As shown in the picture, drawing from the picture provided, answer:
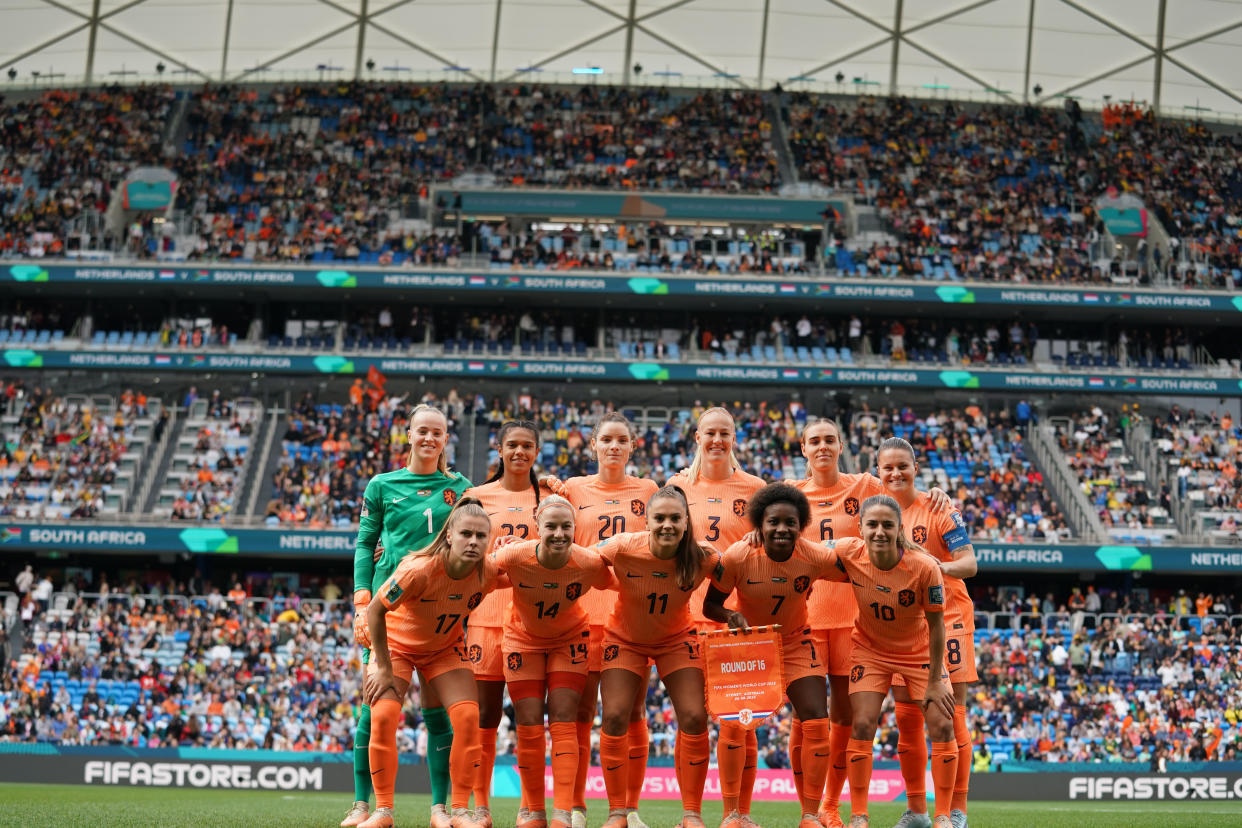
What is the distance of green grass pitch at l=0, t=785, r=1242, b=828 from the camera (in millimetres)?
9930

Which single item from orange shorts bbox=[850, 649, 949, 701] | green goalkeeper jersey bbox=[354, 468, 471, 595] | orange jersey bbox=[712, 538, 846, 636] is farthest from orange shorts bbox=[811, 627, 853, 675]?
green goalkeeper jersey bbox=[354, 468, 471, 595]

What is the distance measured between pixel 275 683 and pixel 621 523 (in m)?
17.1

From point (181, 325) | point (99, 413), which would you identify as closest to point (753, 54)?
point (181, 325)

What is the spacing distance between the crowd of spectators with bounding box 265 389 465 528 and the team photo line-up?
19.6 meters

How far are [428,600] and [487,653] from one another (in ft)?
3.09

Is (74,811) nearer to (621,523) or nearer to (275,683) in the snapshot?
(621,523)

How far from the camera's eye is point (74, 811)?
1170 centimetres

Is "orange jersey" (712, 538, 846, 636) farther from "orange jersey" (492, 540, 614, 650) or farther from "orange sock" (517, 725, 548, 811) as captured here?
"orange sock" (517, 725, 548, 811)

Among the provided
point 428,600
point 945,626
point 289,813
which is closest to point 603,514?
point 428,600

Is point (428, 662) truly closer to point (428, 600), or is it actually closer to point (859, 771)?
point (428, 600)

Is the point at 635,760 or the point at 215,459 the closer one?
the point at 635,760

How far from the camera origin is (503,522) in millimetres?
8516

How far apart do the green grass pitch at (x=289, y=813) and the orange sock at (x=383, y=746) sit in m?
1.29

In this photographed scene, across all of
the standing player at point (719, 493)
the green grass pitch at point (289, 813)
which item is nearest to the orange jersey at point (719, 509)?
the standing player at point (719, 493)
